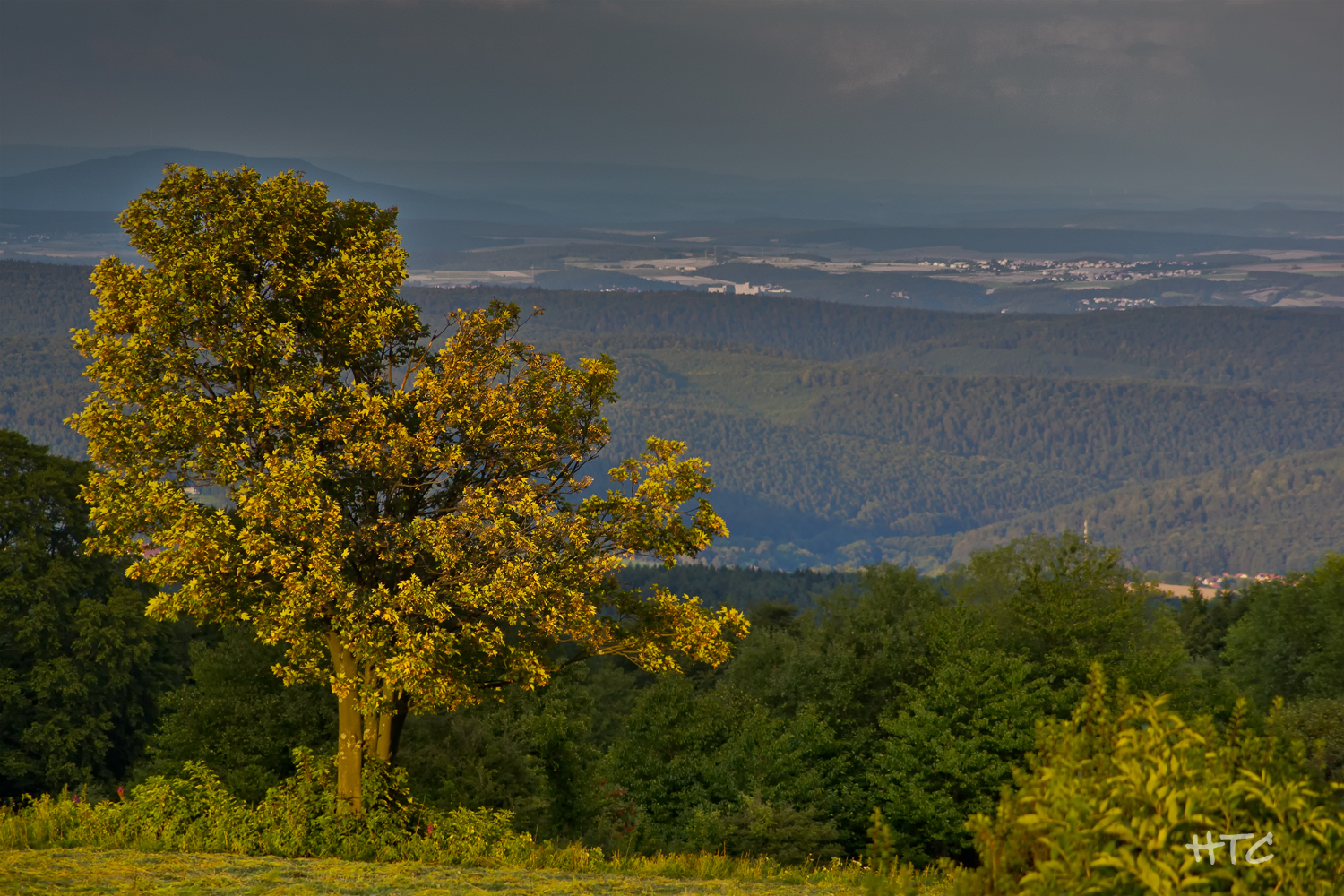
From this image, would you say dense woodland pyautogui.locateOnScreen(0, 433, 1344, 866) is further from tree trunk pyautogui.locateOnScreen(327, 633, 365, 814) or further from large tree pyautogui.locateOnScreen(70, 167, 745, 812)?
→ large tree pyautogui.locateOnScreen(70, 167, 745, 812)

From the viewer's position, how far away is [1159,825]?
20.1 ft

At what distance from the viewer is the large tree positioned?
54.6ft

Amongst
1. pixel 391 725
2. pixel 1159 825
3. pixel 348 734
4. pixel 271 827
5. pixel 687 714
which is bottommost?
pixel 687 714

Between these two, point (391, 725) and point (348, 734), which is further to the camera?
point (391, 725)

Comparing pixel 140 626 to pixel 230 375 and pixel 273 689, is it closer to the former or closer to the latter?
pixel 273 689

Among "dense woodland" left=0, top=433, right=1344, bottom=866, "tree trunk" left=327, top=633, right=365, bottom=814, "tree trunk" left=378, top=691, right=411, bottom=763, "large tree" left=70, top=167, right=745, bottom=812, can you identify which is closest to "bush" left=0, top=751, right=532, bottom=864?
"tree trunk" left=327, top=633, right=365, bottom=814

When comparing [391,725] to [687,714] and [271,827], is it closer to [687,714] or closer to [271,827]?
[271,827]

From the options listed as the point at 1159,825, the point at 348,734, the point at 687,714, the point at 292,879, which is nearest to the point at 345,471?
the point at 348,734

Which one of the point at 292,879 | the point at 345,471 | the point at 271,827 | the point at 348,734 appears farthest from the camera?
the point at 345,471

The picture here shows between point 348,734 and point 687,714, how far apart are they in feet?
69.6

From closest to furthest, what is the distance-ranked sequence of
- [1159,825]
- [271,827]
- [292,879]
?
[1159,825] → [292,879] → [271,827]

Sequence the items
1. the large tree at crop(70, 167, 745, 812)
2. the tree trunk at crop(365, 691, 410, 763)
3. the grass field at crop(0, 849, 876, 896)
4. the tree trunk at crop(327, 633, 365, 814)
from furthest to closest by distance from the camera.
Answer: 1. the tree trunk at crop(365, 691, 410, 763)
2. the tree trunk at crop(327, 633, 365, 814)
3. the large tree at crop(70, 167, 745, 812)
4. the grass field at crop(0, 849, 876, 896)

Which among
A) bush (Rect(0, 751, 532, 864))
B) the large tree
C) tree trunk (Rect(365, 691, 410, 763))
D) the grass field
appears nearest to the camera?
the grass field

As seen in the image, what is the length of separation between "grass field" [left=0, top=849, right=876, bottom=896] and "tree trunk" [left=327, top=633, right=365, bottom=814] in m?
2.64
